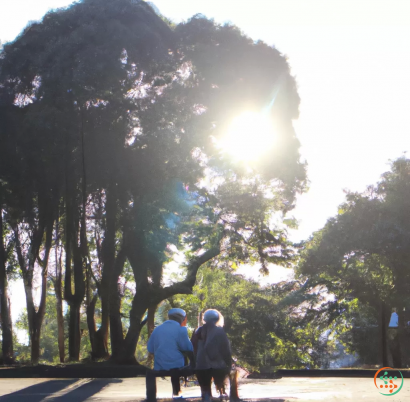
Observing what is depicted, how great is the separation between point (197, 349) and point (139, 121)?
47.2ft

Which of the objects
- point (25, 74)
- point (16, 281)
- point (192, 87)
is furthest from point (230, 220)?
point (16, 281)

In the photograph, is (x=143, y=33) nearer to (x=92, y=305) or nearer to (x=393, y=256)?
(x=92, y=305)

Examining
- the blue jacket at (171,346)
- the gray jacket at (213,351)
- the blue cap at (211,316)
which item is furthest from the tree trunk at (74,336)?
the blue jacket at (171,346)

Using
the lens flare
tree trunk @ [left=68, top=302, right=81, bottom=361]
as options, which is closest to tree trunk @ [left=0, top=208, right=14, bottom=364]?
tree trunk @ [left=68, top=302, right=81, bottom=361]

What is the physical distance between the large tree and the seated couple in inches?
521

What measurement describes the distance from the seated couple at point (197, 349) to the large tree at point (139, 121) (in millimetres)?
13245

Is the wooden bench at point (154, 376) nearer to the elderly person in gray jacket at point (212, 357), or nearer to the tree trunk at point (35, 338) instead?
the elderly person in gray jacket at point (212, 357)

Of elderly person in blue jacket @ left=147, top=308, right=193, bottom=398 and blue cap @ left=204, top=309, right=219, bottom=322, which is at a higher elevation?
blue cap @ left=204, top=309, right=219, bottom=322

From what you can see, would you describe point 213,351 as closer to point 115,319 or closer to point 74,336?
point 115,319

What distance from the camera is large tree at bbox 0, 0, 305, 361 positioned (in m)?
19.7

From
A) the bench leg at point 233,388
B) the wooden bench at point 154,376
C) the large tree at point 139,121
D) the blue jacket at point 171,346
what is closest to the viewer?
the wooden bench at point 154,376

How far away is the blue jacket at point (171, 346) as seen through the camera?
7070 millimetres

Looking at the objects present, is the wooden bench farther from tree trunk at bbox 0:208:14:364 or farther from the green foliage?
the green foliage

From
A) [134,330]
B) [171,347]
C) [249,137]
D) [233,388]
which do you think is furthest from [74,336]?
[171,347]
